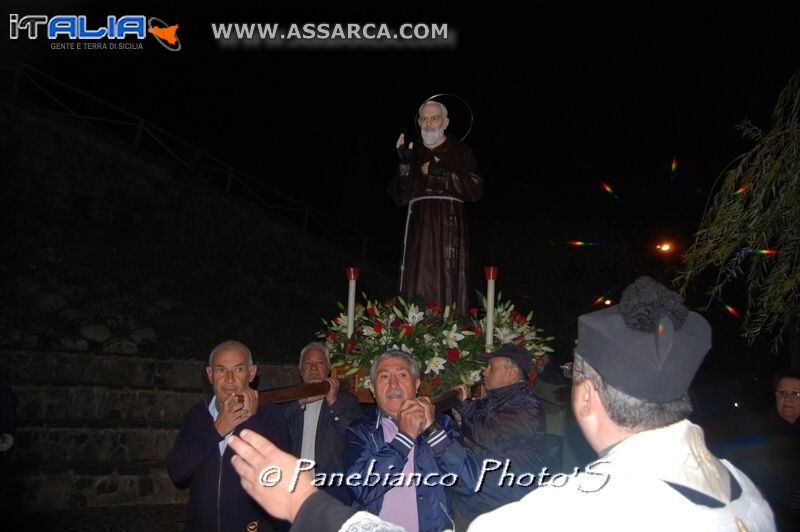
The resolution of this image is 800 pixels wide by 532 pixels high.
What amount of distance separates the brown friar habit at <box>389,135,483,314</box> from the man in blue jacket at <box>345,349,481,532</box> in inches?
83.9

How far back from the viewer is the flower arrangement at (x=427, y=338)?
425cm

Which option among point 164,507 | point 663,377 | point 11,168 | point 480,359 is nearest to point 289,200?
point 11,168

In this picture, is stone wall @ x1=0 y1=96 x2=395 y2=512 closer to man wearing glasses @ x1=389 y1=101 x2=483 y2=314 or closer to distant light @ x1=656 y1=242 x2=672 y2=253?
man wearing glasses @ x1=389 y1=101 x2=483 y2=314

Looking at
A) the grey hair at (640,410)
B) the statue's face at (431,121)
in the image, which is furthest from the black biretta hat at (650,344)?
the statue's face at (431,121)

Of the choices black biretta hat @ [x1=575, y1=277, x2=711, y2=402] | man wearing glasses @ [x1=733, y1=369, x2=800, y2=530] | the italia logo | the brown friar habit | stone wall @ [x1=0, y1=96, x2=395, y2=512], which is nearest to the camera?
black biretta hat @ [x1=575, y1=277, x2=711, y2=402]

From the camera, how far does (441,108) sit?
5500 mm

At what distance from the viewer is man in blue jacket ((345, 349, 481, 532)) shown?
10.1 ft

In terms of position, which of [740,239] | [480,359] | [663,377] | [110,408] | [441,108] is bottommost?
[110,408]

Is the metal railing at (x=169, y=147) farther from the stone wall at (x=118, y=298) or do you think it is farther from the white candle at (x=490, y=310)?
the white candle at (x=490, y=310)

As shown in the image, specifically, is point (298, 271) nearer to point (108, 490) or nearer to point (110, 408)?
point (110, 408)

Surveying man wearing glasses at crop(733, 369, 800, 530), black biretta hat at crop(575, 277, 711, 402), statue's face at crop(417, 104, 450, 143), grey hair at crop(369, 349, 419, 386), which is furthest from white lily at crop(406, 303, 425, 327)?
black biretta hat at crop(575, 277, 711, 402)

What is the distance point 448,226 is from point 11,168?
11.4 m

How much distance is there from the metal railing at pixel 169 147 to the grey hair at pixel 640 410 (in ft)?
48.0

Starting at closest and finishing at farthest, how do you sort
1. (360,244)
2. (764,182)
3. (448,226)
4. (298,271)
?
(764,182), (448,226), (298,271), (360,244)
